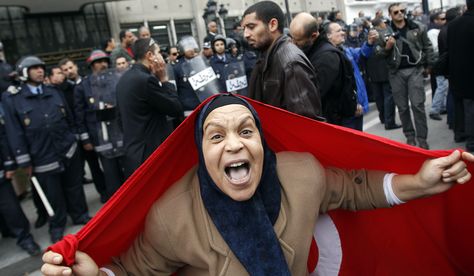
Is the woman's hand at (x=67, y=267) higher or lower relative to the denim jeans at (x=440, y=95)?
higher

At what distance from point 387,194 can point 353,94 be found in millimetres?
2177

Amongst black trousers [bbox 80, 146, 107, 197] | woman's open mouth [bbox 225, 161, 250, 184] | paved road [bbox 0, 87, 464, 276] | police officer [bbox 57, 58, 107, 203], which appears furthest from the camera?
black trousers [bbox 80, 146, 107, 197]

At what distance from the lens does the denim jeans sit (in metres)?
7.08

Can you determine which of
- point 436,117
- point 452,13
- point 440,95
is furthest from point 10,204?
point 440,95

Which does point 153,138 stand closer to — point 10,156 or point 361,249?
point 10,156

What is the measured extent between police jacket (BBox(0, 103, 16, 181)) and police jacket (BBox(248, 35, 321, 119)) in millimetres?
2705

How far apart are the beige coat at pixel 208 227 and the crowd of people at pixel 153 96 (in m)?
0.92

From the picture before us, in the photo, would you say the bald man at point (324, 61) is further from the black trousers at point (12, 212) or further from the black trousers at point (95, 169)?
the black trousers at point (95, 169)

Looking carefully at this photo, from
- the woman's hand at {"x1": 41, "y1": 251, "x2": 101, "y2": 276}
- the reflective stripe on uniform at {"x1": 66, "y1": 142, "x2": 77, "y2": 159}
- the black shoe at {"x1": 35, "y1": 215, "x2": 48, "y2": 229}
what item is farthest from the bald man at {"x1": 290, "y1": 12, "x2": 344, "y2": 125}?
the black shoe at {"x1": 35, "y1": 215, "x2": 48, "y2": 229}

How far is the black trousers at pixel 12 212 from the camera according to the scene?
4.35m

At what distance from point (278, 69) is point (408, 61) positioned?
320 centimetres

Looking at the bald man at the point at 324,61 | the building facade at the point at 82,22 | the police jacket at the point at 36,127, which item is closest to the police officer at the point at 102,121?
the police jacket at the point at 36,127

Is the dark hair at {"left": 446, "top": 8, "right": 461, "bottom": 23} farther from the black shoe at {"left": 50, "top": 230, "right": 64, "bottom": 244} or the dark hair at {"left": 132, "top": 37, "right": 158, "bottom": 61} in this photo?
the black shoe at {"left": 50, "top": 230, "right": 64, "bottom": 244}

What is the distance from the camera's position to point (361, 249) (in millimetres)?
2154
